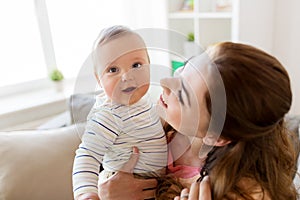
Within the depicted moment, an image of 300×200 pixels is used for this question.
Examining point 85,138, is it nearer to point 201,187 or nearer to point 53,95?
point 201,187

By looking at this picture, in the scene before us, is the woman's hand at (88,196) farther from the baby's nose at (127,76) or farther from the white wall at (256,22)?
the white wall at (256,22)

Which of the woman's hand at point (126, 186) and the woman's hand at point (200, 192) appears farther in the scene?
the woman's hand at point (126, 186)

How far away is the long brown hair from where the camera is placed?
0.60m

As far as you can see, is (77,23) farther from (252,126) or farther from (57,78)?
(252,126)

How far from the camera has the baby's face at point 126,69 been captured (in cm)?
65

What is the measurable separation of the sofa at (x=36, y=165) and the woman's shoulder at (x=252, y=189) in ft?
1.81

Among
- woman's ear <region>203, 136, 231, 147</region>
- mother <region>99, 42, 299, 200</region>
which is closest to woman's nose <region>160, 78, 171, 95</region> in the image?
mother <region>99, 42, 299, 200</region>

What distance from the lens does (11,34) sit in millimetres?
2027

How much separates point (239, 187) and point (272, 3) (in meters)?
1.46

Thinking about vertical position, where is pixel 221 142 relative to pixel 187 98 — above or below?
below

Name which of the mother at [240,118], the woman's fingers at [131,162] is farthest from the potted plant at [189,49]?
the woman's fingers at [131,162]

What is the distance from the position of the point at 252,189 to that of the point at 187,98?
0.25m

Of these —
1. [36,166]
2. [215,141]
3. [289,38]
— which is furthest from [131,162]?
[289,38]

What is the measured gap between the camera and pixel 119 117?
71 centimetres
